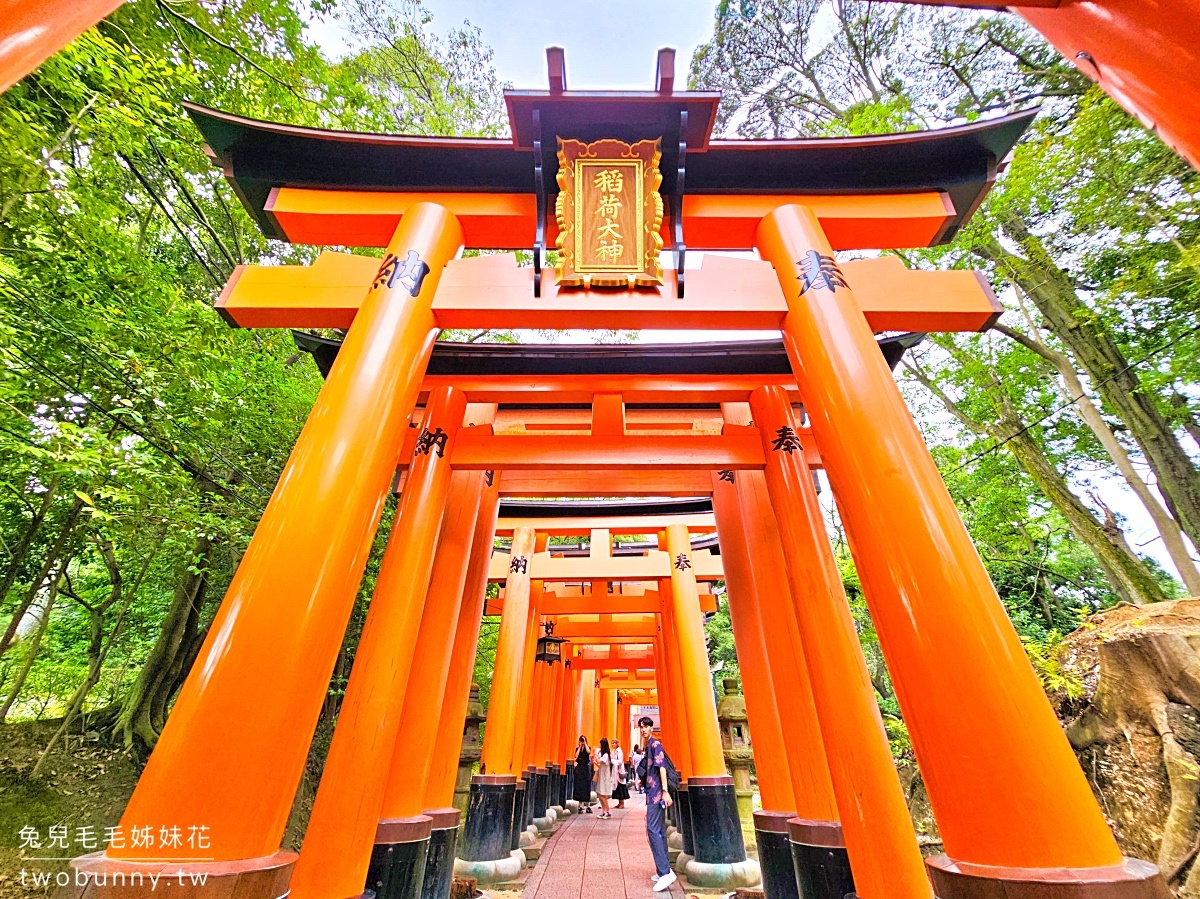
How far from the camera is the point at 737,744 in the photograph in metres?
9.91

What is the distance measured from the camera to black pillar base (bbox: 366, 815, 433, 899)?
3.87 m

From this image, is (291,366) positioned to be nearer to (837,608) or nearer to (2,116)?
(2,116)

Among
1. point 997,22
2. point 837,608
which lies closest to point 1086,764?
point 837,608

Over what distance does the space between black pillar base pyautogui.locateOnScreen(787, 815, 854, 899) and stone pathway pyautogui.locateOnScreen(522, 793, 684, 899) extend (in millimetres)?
3476

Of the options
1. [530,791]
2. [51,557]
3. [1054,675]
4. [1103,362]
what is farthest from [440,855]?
[1103,362]

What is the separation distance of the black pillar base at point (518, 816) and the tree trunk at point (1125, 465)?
997cm

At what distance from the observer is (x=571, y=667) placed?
57.1ft

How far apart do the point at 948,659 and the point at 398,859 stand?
4.05m

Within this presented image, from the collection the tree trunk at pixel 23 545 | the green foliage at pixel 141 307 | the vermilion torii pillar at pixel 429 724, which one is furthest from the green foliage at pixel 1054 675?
the tree trunk at pixel 23 545

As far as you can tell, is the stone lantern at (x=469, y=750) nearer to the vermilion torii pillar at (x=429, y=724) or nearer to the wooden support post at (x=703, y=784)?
the wooden support post at (x=703, y=784)

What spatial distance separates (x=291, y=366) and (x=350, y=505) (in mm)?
7400

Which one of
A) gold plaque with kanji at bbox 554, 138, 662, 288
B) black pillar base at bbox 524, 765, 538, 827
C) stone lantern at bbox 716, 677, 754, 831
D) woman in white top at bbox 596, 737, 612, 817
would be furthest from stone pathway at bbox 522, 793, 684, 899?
gold plaque with kanji at bbox 554, 138, 662, 288

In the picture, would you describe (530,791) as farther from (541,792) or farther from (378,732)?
(378,732)

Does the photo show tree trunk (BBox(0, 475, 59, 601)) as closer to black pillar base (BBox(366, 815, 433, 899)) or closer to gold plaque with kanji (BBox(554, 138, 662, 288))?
black pillar base (BBox(366, 815, 433, 899))
